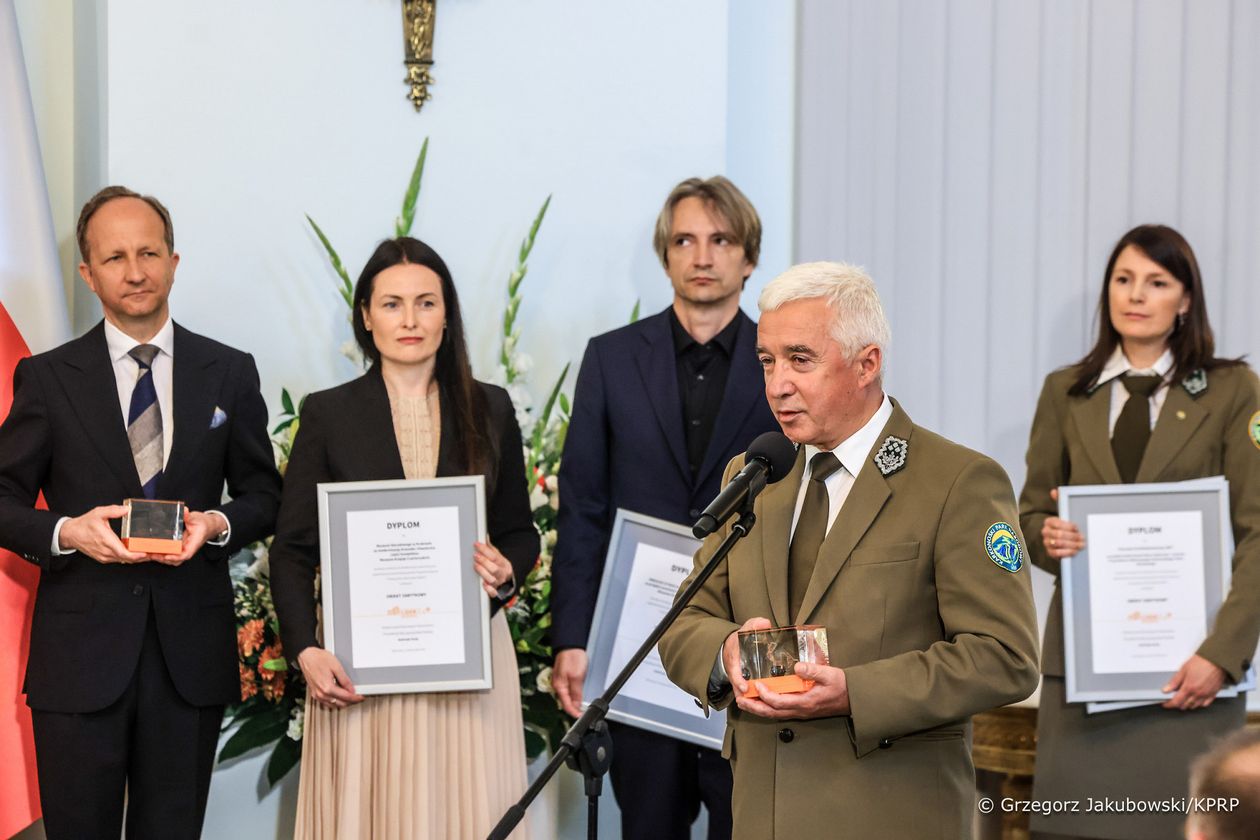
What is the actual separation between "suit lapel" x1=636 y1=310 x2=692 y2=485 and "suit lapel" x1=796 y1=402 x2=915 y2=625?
1213 millimetres

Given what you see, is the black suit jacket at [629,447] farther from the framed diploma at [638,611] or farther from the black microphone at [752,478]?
the black microphone at [752,478]

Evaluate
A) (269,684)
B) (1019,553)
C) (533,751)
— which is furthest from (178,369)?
(1019,553)

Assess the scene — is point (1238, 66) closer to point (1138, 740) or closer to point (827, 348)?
point (1138, 740)

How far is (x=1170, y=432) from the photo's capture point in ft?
12.0

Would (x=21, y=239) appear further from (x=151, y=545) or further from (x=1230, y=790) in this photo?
(x=1230, y=790)

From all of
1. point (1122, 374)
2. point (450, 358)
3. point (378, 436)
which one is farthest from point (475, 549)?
point (1122, 374)

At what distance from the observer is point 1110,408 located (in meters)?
3.77

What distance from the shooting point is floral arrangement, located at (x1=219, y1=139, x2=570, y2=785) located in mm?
3938

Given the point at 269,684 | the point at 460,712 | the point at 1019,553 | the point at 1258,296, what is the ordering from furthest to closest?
the point at 1258,296 < the point at 269,684 < the point at 460,712 < the point at 1019,553

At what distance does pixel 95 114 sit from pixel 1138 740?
3843 millimetres

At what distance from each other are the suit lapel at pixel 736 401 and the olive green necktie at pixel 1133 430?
3.25 ft

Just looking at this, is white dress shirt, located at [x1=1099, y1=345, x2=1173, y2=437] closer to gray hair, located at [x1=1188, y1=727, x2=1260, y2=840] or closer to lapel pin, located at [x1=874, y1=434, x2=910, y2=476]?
lapel pin, located at [x1=874, y1=434, x2=910, y2=476]

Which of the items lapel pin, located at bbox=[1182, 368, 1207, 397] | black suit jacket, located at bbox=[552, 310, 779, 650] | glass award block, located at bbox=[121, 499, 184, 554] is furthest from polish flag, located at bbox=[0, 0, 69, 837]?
lapel pin, located at bbox=[1182, 368, 1207, 397]

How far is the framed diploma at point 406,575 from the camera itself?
10.8ft
